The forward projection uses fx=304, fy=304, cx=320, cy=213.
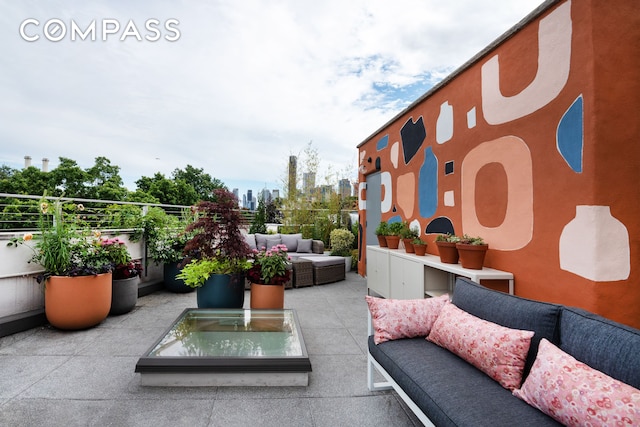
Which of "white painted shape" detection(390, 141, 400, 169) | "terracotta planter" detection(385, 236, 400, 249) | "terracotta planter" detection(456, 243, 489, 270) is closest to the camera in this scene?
"terracotta planter" detection(456, 243, 489, 270)

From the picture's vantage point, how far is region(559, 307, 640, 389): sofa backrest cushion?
1.09 meters

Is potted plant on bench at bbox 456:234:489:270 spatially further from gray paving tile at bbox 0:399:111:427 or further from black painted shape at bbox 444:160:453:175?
gray paving tile at bbox 0:399:111:427

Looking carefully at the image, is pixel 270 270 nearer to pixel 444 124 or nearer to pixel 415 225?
pixel 415 225

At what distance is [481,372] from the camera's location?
5.26 feet

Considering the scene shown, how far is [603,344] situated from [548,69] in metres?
2.07

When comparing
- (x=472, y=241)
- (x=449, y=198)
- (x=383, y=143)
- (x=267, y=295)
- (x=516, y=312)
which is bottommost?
(x=267, y=295)

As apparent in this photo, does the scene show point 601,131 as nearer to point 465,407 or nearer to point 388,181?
point 465,407

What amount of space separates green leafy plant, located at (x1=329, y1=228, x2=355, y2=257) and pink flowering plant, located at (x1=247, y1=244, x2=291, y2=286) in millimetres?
3650

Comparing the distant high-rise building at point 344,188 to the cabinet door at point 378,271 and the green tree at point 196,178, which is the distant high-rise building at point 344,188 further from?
the green tree at point 196,178

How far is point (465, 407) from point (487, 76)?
2951 mm

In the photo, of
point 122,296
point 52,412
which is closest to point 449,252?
point 52,412

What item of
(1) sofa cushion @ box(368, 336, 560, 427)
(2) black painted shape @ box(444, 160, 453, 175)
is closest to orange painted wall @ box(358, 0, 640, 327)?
(2) black painted shape @ box(444, 160, 453, 175)

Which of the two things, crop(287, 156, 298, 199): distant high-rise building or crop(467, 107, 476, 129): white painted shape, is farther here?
crop(287, 156, 298, 199): distant high-rise building

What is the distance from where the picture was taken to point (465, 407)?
1.29m
